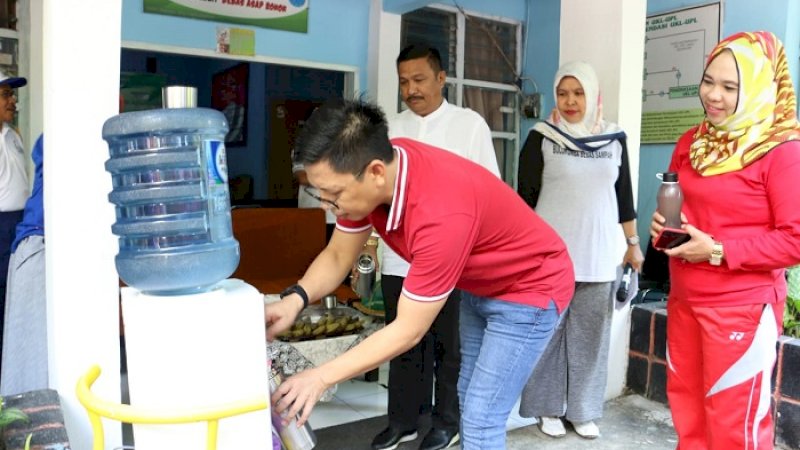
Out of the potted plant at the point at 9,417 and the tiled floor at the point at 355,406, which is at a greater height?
the potted plant at the point at 9,417

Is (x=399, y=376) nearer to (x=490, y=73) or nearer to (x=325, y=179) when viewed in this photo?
(x=325, y=179)

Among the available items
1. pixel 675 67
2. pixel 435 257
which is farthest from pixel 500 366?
pixel 675 67

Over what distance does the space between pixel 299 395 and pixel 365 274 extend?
1.62 meters

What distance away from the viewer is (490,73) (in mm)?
5723

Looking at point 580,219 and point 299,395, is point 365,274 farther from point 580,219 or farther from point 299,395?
point 299,395

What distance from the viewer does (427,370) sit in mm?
2613

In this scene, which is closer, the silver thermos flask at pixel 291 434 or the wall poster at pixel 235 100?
the silver thermos flask at pixel 291 434

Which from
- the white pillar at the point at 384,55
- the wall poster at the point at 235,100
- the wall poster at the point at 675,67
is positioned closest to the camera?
the white pillar at the point at 384,55

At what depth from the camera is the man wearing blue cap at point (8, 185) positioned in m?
2.61

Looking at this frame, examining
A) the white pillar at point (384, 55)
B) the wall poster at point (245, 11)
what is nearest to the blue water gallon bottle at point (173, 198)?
the wall poster at point (245, 11)

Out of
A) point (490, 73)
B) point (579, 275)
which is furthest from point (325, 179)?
point (490, 73)

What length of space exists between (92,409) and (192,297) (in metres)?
0.23

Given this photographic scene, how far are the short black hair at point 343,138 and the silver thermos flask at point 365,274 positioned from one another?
56.9 inches

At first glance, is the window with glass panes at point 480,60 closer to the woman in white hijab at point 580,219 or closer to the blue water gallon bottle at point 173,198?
the woman in white hijab at point 580,219
